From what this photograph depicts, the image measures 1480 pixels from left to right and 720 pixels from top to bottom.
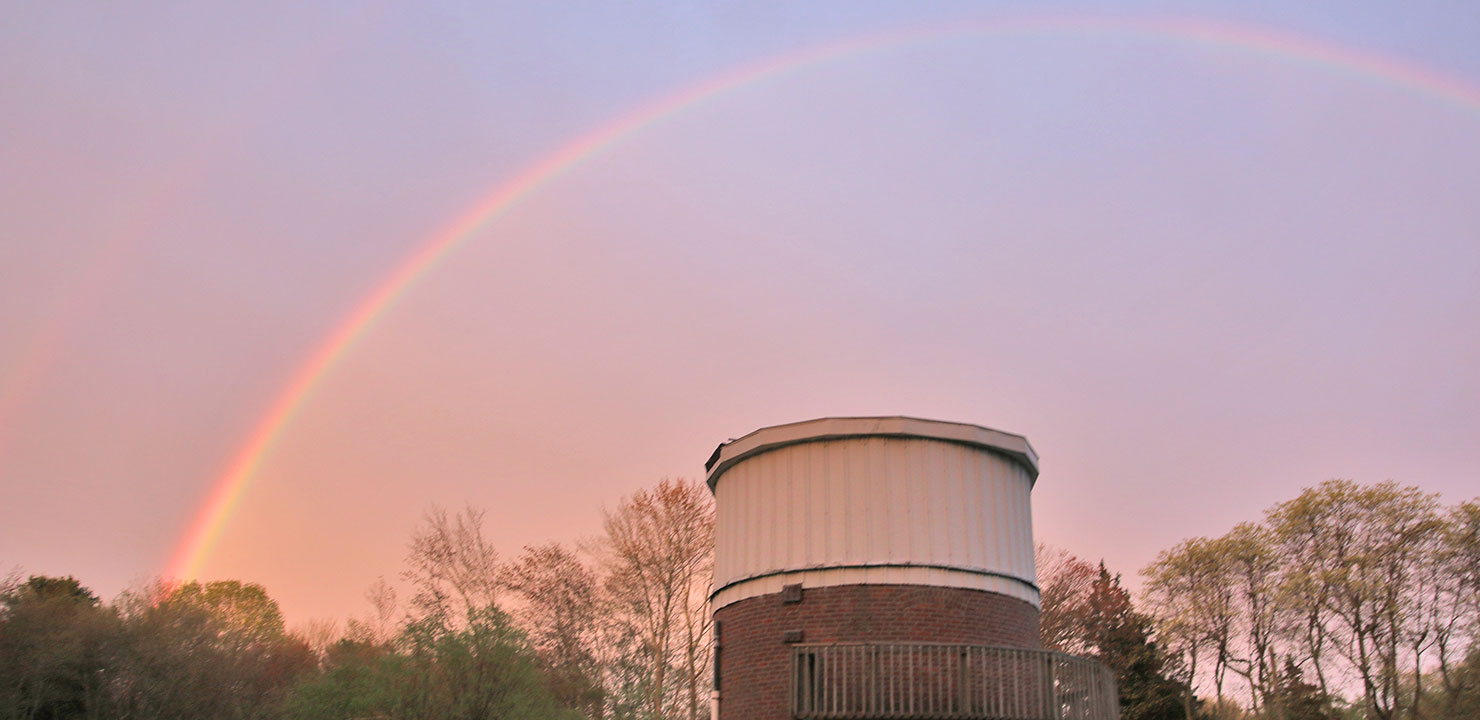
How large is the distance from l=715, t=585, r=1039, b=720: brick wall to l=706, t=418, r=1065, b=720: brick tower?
26 millimetres

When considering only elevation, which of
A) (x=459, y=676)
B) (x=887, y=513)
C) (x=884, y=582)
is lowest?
(x=459, y=676)

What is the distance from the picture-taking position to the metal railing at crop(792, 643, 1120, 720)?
18391mm

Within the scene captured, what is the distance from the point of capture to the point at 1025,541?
71.6ft

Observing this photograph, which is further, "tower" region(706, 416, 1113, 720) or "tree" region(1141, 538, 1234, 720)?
"tree" region(1141, 538, 1234, 720)

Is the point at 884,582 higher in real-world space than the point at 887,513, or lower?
lower

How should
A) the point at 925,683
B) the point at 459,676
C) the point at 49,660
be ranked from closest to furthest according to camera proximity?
the point at 925,683, the point at 459,676, the point at 49,660

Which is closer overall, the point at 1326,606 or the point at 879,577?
the point at 879,577

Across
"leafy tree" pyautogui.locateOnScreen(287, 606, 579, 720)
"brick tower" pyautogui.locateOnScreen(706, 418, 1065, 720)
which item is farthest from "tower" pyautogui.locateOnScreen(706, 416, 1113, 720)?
"leafy tree" pyautogui.locateOnScreen(287, 606, 579, 720)

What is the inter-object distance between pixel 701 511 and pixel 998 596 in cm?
2703

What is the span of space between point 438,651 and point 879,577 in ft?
39.5

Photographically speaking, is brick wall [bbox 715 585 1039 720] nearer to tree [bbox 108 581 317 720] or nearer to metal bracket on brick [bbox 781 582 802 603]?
metal bracket on brick [bbox 781 582 802 603]

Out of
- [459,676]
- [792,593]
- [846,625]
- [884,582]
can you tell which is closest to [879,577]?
[884,582]

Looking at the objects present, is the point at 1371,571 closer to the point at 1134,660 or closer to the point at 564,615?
the point at 1134,660

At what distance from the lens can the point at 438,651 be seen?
2591 cm
